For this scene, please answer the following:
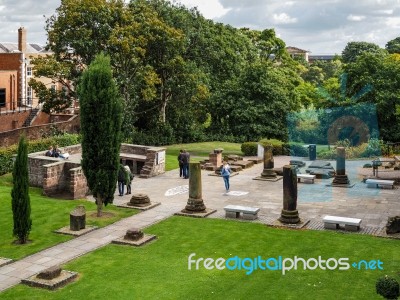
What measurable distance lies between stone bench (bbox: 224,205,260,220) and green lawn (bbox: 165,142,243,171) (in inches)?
478

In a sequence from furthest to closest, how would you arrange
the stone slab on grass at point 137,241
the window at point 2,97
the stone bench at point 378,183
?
the window at point 2,97 < the stone bench at point 378,183 < the stone slab on grass at point 137,241

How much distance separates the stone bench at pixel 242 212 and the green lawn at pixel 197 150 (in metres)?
12.1

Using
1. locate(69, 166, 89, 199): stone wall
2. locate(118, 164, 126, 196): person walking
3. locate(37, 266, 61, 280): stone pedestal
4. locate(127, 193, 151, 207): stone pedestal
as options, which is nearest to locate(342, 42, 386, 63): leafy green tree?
locate(118, 164, 126, 196): person walking

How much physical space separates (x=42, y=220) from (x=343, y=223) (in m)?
10.7

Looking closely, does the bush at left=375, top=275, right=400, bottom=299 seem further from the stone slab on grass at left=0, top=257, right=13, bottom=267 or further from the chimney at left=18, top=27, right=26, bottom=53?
the chimney at left=18, top=27, right=26, bottom=53

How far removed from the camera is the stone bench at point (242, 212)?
65.5ft

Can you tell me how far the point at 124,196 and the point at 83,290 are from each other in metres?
10.8

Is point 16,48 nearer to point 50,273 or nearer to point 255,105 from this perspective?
point 255,105

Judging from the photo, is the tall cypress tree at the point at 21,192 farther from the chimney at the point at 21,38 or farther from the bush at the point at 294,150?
the chimney at the point at 21,38

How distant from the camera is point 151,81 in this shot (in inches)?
1510

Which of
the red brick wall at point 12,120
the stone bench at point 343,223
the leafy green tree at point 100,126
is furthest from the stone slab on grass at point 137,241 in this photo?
the red brick wall at point 12,120

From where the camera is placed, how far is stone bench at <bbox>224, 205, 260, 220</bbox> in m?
20.0

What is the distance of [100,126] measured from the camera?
1944 centimetres

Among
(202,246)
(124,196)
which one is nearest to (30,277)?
(202,246)
